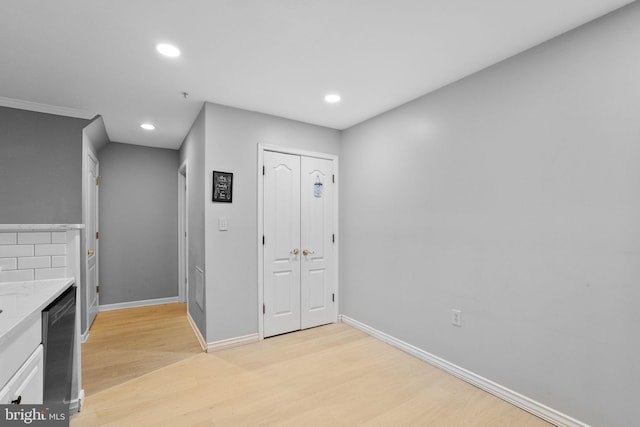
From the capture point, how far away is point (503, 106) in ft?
7.32

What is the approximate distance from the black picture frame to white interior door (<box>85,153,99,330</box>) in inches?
65.7

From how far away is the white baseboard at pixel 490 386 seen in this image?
75.0 inches

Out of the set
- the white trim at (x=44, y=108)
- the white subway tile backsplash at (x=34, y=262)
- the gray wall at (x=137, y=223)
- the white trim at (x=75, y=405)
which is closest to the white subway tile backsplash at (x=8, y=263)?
the white subway tile backsplash at (x=34, y=262)

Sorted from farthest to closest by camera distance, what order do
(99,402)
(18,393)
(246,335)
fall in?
(246,335) < (99,402) < (18,393)

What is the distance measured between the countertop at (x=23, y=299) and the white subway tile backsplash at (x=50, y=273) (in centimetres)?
3

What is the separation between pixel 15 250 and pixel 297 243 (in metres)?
2.34

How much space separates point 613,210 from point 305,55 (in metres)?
2.14

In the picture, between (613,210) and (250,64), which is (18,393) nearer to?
(250,64)

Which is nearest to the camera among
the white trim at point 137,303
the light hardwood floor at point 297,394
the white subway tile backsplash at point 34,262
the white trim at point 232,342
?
the white subway tile backsplash at point 34,262

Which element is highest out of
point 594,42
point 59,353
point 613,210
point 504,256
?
point 594,42

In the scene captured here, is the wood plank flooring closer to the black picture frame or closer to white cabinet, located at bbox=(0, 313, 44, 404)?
white cabinet, located at bbox=(0, 313, 44, 404)

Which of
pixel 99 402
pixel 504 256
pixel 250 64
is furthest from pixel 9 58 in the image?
pixel 504 256

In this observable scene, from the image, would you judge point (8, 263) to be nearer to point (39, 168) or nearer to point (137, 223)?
point (39, 168)

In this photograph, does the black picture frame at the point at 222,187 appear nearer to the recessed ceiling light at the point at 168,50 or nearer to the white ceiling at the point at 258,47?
the white ceiling at the point at 258,47
